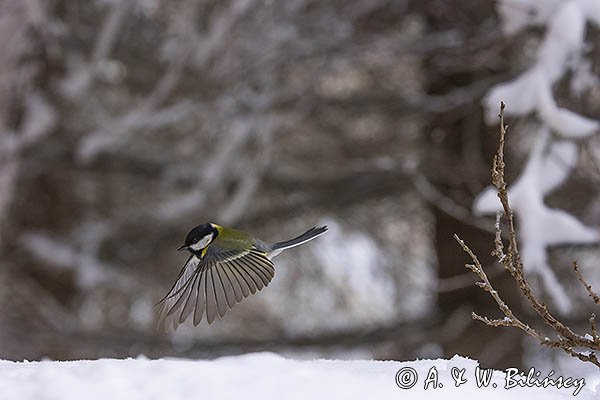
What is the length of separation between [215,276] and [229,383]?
1.12 m

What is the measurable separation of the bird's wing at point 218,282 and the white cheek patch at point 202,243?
0.13 ft

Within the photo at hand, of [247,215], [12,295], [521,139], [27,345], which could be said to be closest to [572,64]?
[521,139]

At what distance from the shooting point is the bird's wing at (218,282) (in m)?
2.65

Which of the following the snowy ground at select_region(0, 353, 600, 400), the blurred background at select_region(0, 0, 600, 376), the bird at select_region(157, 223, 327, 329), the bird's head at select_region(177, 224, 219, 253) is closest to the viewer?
the snowy ground at select_region(0, 353, 600, 400)

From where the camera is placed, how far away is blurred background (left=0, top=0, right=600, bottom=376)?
4.84 meters

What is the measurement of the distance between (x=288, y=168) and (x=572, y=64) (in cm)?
292

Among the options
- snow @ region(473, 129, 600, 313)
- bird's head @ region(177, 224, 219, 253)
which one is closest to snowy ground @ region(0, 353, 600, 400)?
bird's head @ region(177, 224, 219, 253)

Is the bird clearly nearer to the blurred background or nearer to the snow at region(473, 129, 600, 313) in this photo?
the snow at region(473, 129, 600, 313)

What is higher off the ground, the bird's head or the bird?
the bird's head

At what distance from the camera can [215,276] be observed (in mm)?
2756

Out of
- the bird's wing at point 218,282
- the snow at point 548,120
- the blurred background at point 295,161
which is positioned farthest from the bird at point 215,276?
the blurred background at point 295,161

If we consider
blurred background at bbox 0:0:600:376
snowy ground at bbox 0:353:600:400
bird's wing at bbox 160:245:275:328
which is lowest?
snowy ground at bbox 0:353:600:400

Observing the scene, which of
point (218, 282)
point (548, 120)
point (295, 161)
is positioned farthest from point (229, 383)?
point (295, 161)

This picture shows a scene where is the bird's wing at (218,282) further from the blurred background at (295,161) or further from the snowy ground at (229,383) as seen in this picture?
the blurred background at (295,161)
